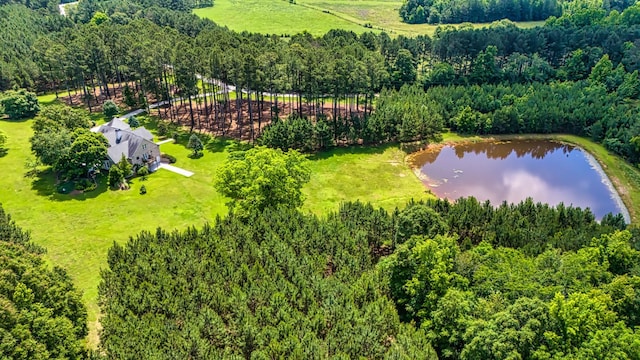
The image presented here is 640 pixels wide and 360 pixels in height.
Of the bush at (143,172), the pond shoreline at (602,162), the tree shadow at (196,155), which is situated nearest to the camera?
the pond shoreline at (602,162)

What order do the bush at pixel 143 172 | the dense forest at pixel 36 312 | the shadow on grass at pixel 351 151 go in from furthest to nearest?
1. the shadow on grass at pixel 351 151
2. the bush at pixel 143 172
3. the dense forest at pixel 36 312

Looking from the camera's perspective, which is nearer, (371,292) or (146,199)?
(371,292)

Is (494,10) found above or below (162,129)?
above

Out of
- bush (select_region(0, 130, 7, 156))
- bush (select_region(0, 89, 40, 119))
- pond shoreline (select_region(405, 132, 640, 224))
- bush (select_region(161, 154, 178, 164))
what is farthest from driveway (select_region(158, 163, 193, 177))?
bush (select_region(0, 89, 40, 119))

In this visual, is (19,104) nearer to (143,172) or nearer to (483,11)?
(143,172)

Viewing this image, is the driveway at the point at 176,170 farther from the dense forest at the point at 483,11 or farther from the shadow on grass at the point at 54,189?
the dense forest at the point at 483,11

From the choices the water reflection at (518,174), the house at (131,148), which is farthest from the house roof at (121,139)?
the water reflection at (518,174)

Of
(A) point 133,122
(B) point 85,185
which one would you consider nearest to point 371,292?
(B) point 85,185

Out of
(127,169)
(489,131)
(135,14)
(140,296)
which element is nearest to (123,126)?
(127,169)

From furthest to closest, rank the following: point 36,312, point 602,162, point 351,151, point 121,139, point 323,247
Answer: point 351,151 → point 602,162 → point 121,139 → point 323,247 → point 36,312
